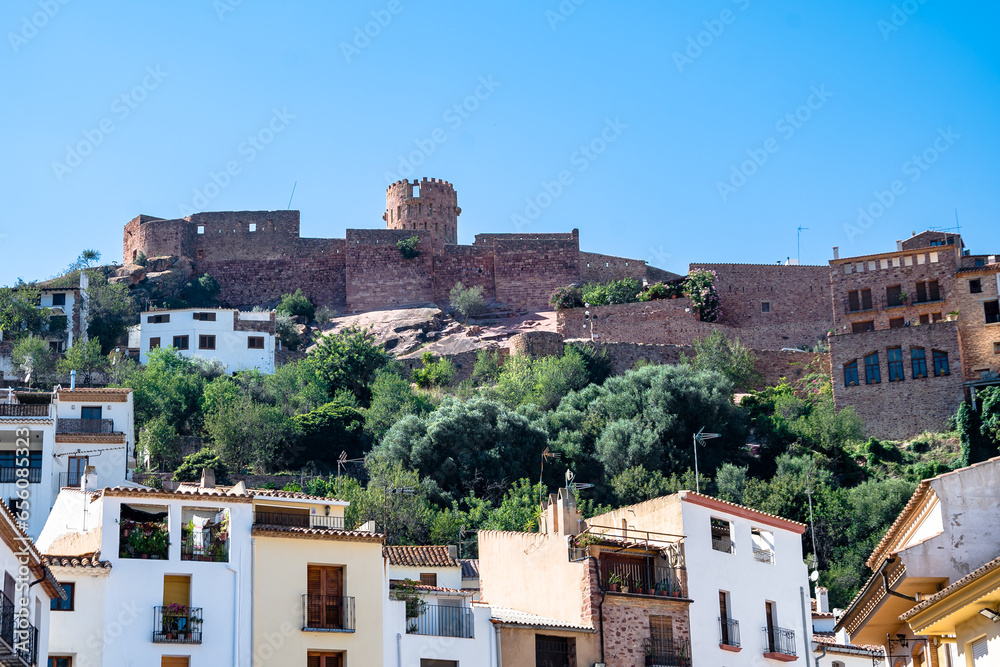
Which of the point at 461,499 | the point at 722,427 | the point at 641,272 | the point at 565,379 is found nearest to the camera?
the point at 461,499

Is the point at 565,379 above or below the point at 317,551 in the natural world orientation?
above

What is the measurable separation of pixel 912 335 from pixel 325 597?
38133mm

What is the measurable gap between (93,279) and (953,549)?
66.7 m

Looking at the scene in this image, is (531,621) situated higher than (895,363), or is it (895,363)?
(895,363)

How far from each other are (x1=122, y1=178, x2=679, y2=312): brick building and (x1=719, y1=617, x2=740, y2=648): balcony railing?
47.3m

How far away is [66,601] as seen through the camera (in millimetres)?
25047

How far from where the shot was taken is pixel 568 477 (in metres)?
36.4

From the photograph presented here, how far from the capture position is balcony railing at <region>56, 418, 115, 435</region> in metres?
Answer: 45.0

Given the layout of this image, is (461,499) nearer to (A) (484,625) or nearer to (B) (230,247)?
(A) (484,625)

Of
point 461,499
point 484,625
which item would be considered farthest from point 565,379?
point 484,625

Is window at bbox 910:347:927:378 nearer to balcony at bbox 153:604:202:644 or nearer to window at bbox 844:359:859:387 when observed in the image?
window at bbox 844:359:859:387

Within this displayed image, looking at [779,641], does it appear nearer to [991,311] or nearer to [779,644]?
[779,644]

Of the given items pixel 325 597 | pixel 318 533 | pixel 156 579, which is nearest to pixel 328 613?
pixel 325 597

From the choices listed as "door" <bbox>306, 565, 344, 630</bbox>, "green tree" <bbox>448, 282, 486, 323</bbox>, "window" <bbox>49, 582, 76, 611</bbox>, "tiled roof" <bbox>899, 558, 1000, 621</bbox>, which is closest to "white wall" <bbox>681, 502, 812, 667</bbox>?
"door" <bbox>306, 565, 344, 630</bbox>
